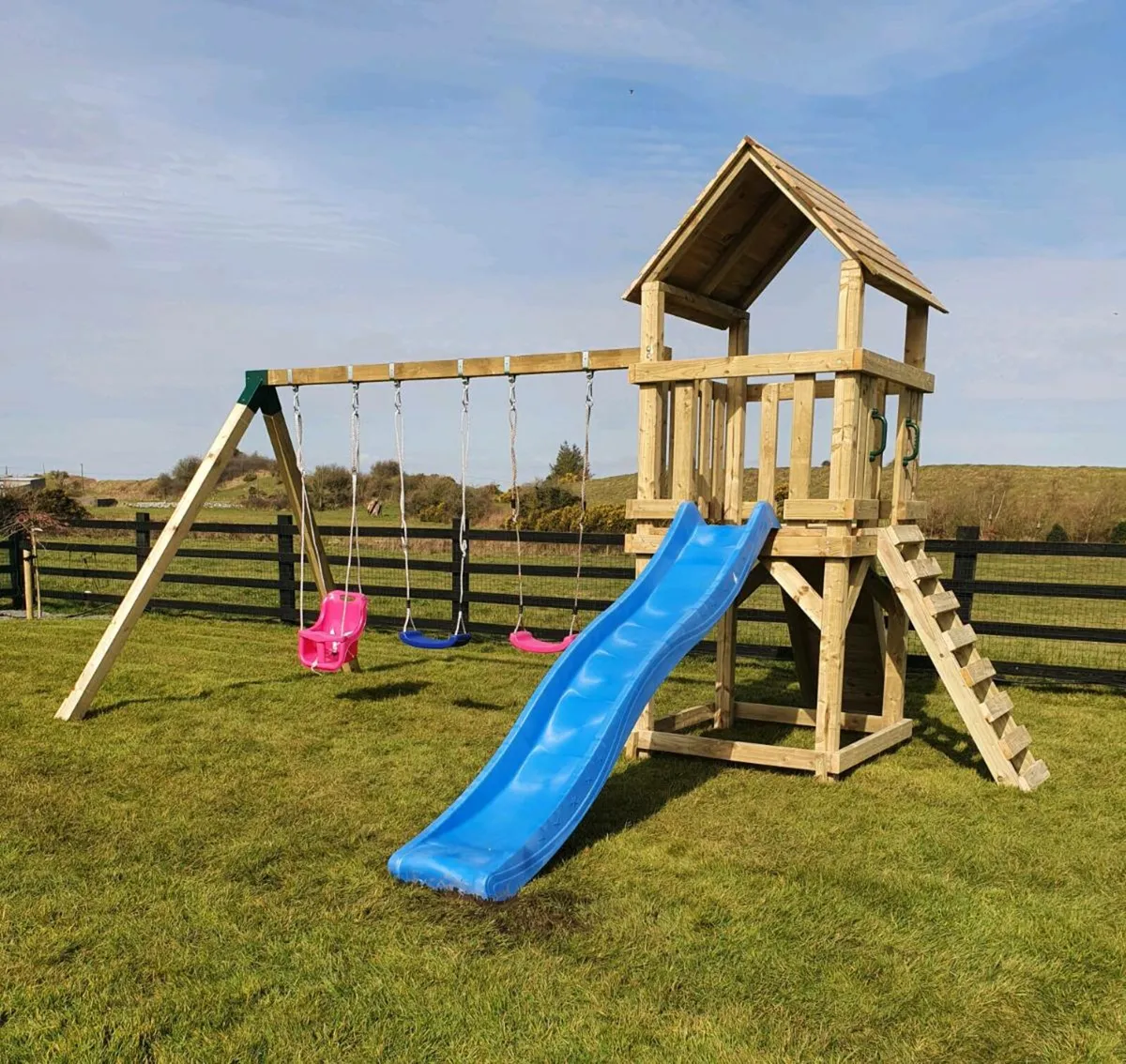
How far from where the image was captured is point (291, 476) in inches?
330

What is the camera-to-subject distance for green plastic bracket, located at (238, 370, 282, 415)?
7.84 meters

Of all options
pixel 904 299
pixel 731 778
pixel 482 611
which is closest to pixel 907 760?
pixel 731 778

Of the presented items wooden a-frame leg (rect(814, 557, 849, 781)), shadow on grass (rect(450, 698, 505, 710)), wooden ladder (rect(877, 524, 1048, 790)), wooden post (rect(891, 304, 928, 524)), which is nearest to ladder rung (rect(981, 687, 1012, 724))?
wooden ladder (rect(877, 524, 1048, 790))

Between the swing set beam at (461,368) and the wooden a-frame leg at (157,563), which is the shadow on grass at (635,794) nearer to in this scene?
the swing set beam at (461,368)

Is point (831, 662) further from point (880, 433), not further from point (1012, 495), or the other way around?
point (1012, 495)

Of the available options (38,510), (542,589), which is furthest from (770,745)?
(38,510)

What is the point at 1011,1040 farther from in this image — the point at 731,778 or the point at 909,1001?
the point at 731,778

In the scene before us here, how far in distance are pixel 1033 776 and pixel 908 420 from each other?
2.44 metres

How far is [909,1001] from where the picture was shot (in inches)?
129

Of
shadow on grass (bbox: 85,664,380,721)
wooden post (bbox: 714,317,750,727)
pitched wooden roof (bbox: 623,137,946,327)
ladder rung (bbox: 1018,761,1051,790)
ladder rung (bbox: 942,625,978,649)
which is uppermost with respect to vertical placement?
pitched wooden roof (bbox: 623,137,946,327)

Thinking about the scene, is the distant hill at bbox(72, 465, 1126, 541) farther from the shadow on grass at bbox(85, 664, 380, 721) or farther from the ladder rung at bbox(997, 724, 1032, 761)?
the ladder rung at bbox(997, 724, 1032, 761)

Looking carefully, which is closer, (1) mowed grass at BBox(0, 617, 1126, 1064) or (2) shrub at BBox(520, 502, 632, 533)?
(1) mowed grass at BBox(0, 617, 1126, 1064)

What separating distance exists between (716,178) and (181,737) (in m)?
5.21

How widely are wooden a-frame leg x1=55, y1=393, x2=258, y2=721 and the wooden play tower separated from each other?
348 cm
